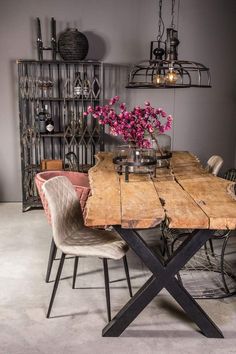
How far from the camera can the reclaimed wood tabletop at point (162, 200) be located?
2.05 meters

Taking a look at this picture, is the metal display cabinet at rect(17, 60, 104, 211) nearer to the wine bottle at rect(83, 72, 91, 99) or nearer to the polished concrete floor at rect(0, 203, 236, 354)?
the wine bottle at rect(83, 72, 91, 99)

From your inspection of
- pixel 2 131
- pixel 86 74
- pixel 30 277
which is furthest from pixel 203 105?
pixel 30 277

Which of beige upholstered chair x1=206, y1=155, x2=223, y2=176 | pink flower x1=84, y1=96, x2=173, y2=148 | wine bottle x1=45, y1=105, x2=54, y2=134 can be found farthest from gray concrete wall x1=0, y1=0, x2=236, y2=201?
pink flower x1=84, y1=96, x2=173, y2=148

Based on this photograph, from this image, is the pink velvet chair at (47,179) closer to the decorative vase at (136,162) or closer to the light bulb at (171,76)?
the decorative vase at (136,162)

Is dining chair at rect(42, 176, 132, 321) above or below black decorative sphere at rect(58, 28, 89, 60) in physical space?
below

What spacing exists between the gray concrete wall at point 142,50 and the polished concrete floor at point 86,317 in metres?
2.17

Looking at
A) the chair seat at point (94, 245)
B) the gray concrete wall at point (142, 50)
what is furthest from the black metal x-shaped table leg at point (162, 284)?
the gray concrete wall at point (142, 50)

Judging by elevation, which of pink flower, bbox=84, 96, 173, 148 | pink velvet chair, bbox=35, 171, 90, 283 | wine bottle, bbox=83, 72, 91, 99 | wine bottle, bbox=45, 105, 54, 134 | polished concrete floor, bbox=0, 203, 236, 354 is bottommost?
polished concrete floor, bbox=0, 203, 236, 354

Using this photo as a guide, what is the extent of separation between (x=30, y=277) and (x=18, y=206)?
201 cm

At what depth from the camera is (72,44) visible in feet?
14.5

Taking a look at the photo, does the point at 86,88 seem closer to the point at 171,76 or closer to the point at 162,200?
the point at 171,76

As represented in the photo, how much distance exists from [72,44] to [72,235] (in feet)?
8.52

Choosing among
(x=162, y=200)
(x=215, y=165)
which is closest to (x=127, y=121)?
(x=162, y=200)

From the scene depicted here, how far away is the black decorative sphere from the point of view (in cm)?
441
